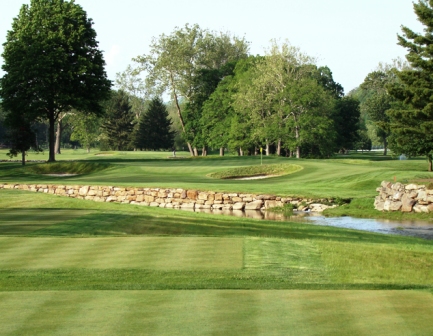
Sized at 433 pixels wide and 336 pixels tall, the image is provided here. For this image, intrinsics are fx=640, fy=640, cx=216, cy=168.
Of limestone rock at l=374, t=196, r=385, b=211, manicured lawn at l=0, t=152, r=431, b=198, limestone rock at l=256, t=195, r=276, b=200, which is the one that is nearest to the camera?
limestone rock at l=374, t=196, r=385, b=211

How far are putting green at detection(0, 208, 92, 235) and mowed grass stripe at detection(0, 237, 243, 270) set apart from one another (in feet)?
7.13

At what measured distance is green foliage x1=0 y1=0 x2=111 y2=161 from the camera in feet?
172

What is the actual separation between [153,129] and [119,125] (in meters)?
6.85

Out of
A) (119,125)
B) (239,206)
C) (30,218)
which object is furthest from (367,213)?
(119,125)

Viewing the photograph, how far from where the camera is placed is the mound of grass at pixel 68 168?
5003cm

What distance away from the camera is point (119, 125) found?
104062 mm

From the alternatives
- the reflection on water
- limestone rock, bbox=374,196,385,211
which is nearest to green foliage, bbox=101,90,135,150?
limestone rock, bbox=374,196,385,211

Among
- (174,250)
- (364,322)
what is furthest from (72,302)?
(174,250)

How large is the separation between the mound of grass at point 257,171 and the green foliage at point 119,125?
202 feet

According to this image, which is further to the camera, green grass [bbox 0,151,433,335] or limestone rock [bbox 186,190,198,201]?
limestone rock [bbox 186,190,198,201]

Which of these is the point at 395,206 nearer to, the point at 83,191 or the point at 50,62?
the point at 83,191

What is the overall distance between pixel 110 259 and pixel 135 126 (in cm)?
10076

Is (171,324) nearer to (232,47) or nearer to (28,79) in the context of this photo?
(28,79)

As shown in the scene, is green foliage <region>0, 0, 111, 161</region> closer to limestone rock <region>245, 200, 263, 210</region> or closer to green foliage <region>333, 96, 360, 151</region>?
limestone rock <region>245, 200, 263, 210</region>
